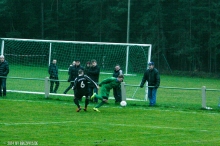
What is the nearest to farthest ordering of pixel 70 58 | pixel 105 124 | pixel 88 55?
pixel 105 124, pixel 70 58, pixel 88 55

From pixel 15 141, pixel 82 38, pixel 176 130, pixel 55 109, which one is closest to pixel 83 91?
pixel 55 109

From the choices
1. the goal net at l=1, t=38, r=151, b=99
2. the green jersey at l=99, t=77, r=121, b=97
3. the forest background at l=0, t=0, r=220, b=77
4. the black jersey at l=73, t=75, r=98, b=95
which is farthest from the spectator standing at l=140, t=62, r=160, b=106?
the forest background at l=0, t=0, r=220, b=77

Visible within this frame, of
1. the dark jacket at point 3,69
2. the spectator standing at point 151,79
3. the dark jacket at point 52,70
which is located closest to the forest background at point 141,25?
the dark jacket at point 52,70

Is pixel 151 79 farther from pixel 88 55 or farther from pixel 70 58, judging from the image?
pixel 88 55

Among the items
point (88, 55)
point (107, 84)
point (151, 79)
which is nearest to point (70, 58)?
point (88, 55)

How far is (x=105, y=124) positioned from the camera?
17.6 meters

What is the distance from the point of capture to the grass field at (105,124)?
14422 millimetres

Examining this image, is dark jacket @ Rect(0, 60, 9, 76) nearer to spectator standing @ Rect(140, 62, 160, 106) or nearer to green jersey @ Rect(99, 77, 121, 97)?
spectator standing @ Rect(140, 62, 160, 106)

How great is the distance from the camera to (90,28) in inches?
2489

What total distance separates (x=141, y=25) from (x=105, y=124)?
46025 millimetres

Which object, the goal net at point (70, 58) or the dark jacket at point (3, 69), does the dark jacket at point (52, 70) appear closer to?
the dark jacket at point (3, 69)

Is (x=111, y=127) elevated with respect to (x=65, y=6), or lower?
Result: lower

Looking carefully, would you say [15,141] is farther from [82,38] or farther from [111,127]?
[82,38]

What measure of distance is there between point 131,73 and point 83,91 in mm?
11448
